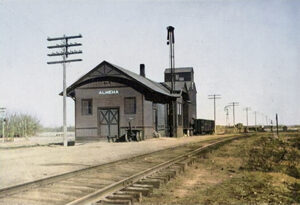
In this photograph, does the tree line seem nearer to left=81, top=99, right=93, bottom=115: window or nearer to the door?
left=81, top=99, right=93, bottom=115: window

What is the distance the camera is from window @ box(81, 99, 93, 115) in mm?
34463

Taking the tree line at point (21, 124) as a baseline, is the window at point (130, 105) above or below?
above

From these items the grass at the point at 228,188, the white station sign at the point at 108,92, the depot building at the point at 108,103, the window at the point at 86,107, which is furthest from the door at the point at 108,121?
the grass at the point at 228,188

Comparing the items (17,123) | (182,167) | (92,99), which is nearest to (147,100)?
(92,99)

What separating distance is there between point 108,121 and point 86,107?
2.65 metres

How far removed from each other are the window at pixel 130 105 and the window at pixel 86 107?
11.4 feet

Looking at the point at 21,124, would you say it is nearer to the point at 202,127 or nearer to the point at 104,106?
the point at 202,127

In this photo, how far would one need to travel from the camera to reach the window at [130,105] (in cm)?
3403

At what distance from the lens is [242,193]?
7605 millimetres

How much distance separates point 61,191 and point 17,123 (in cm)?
6577

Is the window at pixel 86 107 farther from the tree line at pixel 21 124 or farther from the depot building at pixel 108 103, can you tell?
the tree line at pixel 21 124

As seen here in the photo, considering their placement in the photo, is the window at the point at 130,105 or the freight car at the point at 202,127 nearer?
the window at the point at 130,105

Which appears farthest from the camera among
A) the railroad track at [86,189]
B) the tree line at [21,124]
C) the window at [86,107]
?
the tree line at [21,124]

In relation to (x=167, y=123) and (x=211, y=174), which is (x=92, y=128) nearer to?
(x=167, y=123)
